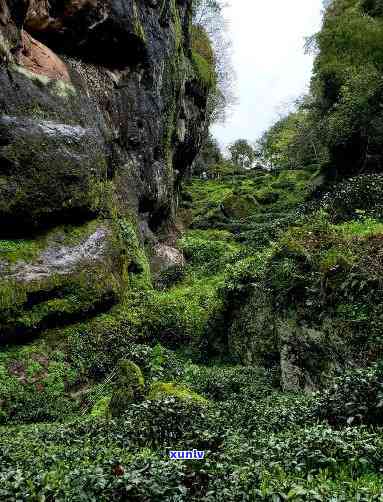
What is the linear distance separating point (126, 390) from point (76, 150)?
1004 centimetres

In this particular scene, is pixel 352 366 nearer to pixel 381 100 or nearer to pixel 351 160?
pixel 381 100

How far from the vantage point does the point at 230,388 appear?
10445mm

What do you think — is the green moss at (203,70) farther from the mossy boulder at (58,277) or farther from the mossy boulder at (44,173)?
the mossy boulder at (58,277)

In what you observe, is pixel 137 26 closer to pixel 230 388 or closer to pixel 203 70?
pixel 203 70

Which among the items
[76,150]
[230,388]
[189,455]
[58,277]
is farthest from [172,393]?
[76,150]

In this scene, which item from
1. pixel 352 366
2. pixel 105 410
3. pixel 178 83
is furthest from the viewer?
pixel 178 83

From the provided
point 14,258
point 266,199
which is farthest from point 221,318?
point 266,199

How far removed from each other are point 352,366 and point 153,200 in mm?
18175

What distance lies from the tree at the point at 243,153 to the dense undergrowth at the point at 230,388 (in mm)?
53076

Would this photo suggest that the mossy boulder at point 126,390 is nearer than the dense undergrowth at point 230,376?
No

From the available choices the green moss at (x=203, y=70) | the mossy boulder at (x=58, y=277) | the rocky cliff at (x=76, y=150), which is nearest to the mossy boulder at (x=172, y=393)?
the mossy boulder at (x=58, y=277)

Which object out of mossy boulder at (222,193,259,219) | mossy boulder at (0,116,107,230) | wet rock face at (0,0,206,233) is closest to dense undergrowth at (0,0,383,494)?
mossy boulder at (0,116,107,230)

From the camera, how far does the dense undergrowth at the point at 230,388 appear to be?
469 centimetres

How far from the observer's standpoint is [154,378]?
420 inches
